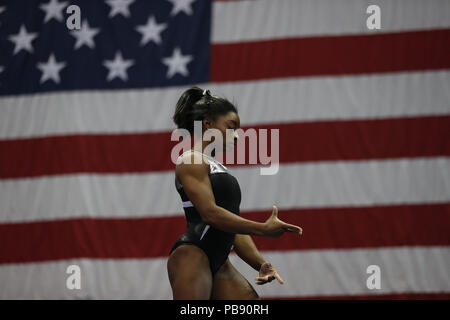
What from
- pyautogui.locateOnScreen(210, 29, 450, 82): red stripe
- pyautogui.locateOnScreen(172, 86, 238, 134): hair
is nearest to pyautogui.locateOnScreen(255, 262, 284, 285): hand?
pyautogui.locateOnScreen(172, 86, 238, 134): hair

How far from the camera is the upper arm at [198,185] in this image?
1944mm

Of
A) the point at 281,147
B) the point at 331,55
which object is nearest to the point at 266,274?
the point at 281,147

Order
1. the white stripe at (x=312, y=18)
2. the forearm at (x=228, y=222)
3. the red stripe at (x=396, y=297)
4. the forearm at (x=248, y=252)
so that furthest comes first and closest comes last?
the white stripe at (x=312, y=18)
the red stripe at (x=396, y=297)
the forearm at (x=248, y=252)
the forearm at (x=228, y=222)

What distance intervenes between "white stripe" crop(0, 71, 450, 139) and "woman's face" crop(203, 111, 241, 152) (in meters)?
1.70

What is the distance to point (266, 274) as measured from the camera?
7.06 ft

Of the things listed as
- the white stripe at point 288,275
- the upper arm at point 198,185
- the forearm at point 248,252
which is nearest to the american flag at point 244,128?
the white stripe at point 288,275

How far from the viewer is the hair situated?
2160 millimetres

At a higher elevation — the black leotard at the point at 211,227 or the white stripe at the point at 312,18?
the white stripe at the point at 312,18

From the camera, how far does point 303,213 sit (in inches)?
148

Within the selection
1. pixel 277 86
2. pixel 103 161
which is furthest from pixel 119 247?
pixel 277 86

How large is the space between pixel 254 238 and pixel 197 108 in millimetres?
1790

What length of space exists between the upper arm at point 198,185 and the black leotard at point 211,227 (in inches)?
2.1

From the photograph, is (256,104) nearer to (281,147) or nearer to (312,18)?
(281,147)

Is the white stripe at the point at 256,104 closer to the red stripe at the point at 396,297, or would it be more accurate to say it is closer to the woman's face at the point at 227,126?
the red stripe at the point at 396,297
